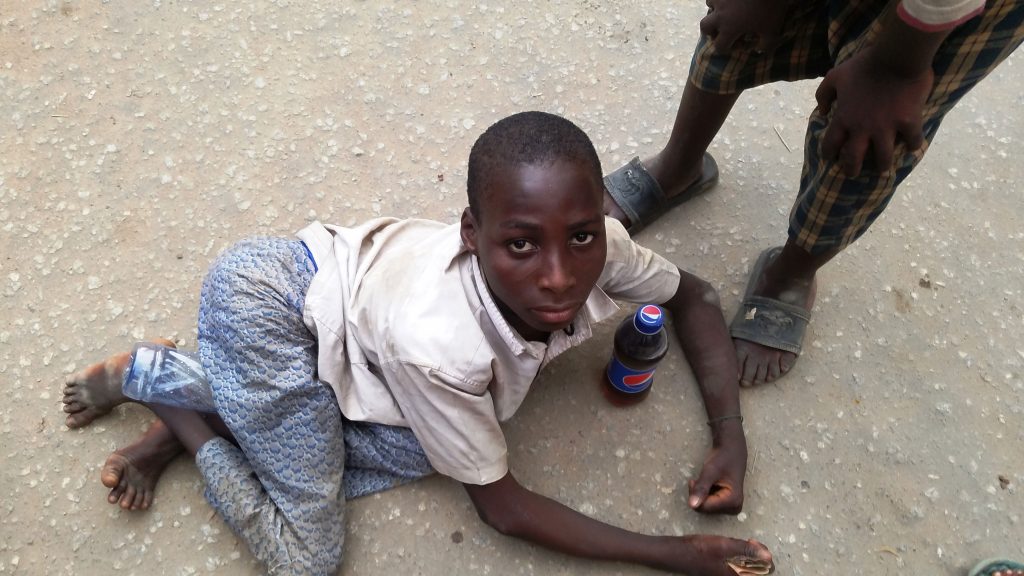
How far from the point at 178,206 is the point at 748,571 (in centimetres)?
174

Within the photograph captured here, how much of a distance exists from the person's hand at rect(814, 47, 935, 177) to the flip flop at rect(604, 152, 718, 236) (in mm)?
710

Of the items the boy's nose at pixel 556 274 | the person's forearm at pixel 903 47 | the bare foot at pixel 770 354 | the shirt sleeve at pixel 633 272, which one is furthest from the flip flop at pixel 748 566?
the person's forearm at pixel 903 47

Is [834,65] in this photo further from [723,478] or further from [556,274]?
[723,478]

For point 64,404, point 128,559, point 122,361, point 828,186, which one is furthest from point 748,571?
point 64,404

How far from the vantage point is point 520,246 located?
Answer: 116cm

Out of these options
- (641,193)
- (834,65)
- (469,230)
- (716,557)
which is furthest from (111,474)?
(834,65)

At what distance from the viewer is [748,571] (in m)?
1.45

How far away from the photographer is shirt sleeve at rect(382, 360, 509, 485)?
4.10 ft

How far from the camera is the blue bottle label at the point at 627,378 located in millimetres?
1588

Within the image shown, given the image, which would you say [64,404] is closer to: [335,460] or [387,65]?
[335,460]

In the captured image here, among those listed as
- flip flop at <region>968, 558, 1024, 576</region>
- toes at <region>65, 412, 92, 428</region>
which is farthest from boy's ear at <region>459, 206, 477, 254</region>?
flip flop at <region>968, 558, 1024, 576</region>

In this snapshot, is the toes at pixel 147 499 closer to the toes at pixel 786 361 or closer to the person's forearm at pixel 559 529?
the person's forearm at pixel 559 529

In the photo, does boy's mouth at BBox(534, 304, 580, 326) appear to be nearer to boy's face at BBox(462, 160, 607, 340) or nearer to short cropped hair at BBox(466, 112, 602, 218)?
boy's face at BBox(462, 160, 607, 340)

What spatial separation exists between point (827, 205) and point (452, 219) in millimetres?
1009
